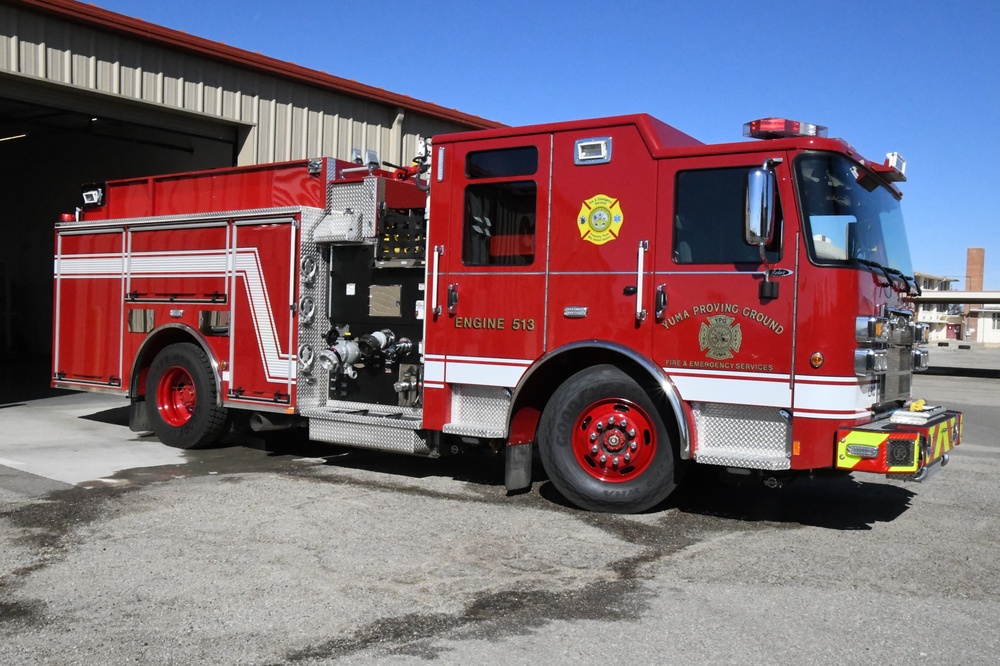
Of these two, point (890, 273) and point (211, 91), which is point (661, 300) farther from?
point (211, 91)

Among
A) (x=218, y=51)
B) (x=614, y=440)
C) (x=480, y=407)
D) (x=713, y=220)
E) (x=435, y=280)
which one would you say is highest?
(x=218, y=51)

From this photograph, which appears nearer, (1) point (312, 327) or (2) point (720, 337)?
(2) point (720, 337)

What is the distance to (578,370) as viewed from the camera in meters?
6.89

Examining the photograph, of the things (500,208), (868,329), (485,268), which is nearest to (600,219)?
(500,208)

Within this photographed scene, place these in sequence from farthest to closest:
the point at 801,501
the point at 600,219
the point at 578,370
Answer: the point at 801,501, the point at 578,370, the point at 600,219

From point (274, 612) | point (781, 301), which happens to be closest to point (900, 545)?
point (781, 301)

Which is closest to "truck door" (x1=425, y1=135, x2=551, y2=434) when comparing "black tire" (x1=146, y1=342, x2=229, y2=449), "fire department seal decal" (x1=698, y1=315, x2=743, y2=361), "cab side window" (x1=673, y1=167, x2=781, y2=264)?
"cab side window" (x1=673, y1=167, x2=781, y2=264)

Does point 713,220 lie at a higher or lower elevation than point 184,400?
higher

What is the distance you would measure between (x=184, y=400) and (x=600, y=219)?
4987mm

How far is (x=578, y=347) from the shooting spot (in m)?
6.57

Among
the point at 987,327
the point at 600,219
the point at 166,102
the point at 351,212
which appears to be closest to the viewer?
the point at 600,219

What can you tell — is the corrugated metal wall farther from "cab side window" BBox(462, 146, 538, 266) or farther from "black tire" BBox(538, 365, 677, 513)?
"black tire" BBox(538, 365, 677, 513)

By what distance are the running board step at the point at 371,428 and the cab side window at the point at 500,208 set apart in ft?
4.58

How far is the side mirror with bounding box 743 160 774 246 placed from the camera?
566 cm
